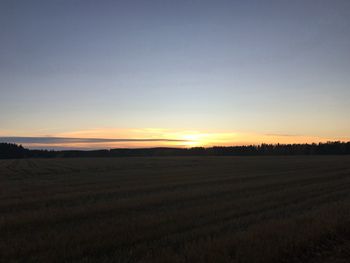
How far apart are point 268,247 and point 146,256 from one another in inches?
106

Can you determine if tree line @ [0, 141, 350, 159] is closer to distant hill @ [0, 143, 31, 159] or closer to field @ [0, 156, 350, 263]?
distant hill @ [0, 143, 31, 159]

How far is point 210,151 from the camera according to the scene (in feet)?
583

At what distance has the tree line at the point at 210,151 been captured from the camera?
141 m

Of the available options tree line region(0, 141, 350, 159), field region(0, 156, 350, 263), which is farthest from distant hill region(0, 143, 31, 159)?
field region(0, 156, 350, 263)

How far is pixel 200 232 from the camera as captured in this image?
33.3ft

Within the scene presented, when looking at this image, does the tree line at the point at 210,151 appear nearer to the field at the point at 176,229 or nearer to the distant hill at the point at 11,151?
the distant hill at the point at 11,151

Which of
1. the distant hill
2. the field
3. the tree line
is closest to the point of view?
the field

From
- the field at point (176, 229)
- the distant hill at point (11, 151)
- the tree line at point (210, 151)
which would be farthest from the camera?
the distant hill at point (11, 151)

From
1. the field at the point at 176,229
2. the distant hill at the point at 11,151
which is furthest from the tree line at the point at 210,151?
the field at the point at 176,229

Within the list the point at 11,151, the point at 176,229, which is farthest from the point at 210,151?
the point at 176,229

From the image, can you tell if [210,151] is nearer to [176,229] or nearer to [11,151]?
[11,151]

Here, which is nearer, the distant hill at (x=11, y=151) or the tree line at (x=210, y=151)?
the tree line at (x=210, y=151)

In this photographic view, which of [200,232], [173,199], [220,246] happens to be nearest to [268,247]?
[220,246]

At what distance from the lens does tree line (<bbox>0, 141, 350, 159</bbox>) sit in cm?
14088
